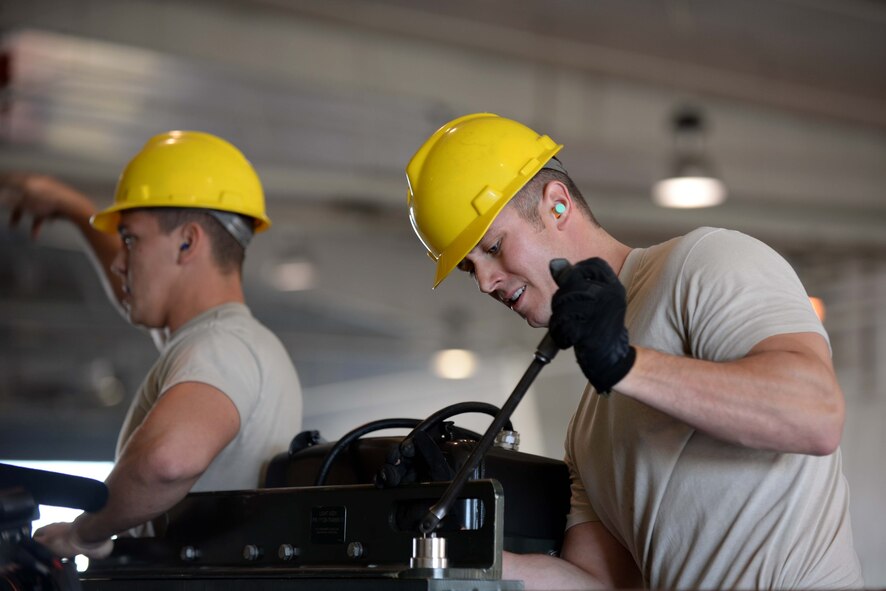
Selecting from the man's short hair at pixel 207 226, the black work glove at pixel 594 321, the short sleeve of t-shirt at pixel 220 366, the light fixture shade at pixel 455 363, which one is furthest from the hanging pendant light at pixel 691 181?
the light fixture shade at pixel 455 363

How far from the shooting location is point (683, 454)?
1.72m

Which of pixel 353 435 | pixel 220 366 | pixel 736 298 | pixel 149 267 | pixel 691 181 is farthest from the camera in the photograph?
pixel 691 181

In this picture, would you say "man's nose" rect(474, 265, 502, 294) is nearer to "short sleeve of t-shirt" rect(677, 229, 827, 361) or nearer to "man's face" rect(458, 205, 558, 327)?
"man's face" rect(458, 205, 558, 327)

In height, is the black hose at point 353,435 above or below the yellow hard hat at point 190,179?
below

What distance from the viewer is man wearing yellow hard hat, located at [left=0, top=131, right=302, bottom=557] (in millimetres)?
2115

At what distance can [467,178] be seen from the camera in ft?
6.16

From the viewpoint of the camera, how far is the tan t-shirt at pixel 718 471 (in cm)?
161

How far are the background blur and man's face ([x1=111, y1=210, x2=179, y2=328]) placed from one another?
8.66 feet

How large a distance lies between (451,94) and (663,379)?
18.3 ft

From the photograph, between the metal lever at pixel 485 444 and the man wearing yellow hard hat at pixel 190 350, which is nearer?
the metal lever at pixel 485 444

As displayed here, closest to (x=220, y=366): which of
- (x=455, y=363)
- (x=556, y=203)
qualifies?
(x=556, y=203)

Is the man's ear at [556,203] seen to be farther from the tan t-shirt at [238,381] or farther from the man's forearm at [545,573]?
the tan t-shirt at [238,381]

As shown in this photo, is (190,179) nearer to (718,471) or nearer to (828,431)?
(718,471)

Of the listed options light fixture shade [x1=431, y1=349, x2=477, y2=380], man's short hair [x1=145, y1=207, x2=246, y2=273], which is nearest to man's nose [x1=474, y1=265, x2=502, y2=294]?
man's short hair [x1=145, y1=207, x2=246, y2=273]
